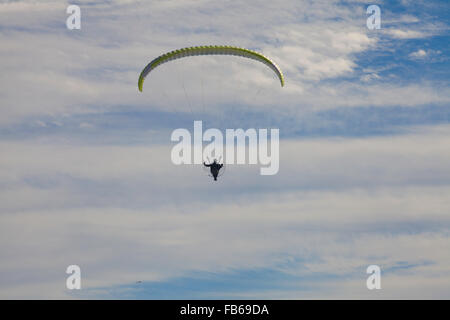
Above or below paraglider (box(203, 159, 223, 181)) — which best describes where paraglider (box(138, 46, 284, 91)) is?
above

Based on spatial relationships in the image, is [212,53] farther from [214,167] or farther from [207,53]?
[214,167]

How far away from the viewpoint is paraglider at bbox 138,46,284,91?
7825 cm

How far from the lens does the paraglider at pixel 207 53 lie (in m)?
78.2

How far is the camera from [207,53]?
79.3 meters

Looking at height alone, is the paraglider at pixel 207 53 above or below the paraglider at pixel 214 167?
above

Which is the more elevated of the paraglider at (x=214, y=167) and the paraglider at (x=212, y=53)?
the paraglider at (x=212, y=53)

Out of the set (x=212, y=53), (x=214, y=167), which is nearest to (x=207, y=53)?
(x=212, y=53)

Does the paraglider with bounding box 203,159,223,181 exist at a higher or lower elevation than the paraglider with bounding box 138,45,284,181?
lower
